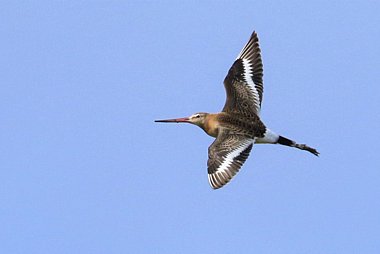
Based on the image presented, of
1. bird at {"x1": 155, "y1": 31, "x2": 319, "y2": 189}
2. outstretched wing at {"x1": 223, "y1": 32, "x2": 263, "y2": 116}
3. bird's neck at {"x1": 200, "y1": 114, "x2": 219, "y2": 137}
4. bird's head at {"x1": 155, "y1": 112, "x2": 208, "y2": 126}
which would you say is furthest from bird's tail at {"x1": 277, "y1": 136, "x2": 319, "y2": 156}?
bird's head at {"x1": 155, "y1": 112, "x2": 208, "y2": 126}

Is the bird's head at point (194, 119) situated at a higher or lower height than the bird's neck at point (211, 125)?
higher

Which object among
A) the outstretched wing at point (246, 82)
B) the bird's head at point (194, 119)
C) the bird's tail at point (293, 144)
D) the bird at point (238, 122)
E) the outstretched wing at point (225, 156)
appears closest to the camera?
the outstretched wing at point (225, 156)

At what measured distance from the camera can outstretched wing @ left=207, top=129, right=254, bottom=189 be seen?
16.0 m

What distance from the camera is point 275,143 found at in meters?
17.5

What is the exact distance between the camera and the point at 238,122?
57.3 feet

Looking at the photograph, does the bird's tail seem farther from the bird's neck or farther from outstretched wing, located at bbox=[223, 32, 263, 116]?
the bird's neck

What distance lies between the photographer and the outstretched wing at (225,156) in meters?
16.0

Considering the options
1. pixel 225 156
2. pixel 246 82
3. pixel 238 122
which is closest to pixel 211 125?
pixel 238 122

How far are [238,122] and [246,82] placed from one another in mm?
1339

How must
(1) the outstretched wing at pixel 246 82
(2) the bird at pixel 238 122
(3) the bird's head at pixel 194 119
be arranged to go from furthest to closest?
(3) the bird's head at pixel 194 119
(1) the outstretched wing at pixel 246 82
(2) the bird at pixel 238 122

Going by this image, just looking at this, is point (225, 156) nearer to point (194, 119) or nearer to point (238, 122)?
point (238, 122)

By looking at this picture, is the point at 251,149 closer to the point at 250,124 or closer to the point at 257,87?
the point at 250,124

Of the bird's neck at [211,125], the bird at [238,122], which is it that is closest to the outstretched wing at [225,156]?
the bird at [238,122]

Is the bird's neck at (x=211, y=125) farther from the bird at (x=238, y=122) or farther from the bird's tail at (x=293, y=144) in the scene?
the bird's tail at (x=293, y=144)
